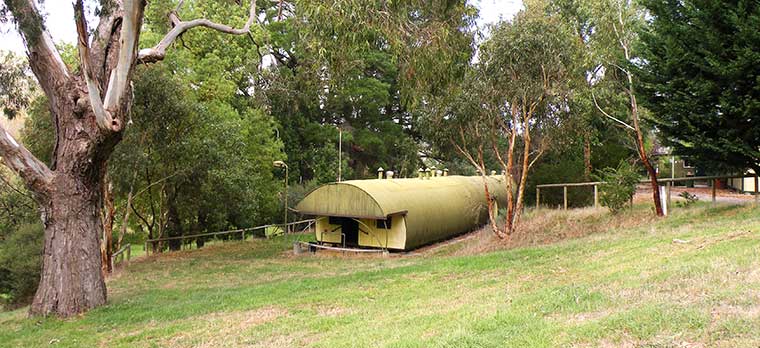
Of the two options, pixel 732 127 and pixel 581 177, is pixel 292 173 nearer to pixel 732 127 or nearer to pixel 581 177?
pixel 581 177

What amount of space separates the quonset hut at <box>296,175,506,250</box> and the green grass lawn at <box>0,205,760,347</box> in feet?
18.6

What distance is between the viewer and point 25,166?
10375 mm

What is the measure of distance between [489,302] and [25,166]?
898 cm

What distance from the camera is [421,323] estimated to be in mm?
6992

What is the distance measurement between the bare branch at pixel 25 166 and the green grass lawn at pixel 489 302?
2528mm

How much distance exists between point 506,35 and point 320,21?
23.2 ft

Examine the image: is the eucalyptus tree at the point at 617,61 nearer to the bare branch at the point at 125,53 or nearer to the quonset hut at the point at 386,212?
the quonset hut at the point at 386,212

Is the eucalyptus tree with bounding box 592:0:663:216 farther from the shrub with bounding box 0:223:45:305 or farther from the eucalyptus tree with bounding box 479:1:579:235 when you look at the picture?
the shrub with bounding box 0:223:45:305

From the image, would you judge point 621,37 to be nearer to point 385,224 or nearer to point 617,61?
point 617,61

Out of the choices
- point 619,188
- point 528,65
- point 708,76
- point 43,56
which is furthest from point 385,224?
point 43,56

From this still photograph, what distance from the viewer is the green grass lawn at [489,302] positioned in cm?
544

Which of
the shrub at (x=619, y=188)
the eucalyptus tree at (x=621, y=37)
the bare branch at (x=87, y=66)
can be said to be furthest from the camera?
the eucalyptus tree at (x=621, y=37)

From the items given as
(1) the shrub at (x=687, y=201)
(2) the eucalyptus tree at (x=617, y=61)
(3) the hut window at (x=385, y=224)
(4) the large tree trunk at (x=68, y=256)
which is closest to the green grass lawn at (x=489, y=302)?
(4) the large tree trunk at (x=68, y=256)

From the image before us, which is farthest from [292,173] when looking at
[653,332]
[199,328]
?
[653,332]
